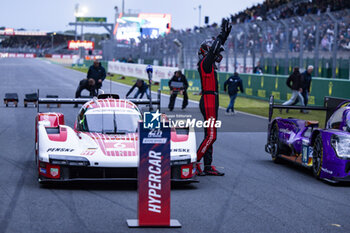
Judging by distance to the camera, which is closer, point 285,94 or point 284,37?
point 285,94

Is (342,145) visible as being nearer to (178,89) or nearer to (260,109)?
(178,89)

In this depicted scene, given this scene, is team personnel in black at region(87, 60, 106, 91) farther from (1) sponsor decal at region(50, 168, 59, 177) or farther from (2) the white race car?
(1) sponsor decal at region(50, 168, 59, 177)

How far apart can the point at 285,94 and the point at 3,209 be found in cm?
1985

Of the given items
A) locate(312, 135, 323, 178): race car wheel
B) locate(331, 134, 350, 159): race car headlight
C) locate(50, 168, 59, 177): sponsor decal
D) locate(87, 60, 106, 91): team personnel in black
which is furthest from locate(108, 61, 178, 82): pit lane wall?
locate(50, 168, 59, 177): sponsor decal

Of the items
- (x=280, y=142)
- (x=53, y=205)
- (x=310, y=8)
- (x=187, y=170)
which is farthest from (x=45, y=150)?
(x=310, y=8)

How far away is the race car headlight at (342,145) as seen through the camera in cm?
867

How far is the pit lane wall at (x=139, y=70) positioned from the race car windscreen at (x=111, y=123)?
91.2ft

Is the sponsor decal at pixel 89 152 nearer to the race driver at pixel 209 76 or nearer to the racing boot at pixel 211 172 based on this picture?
the race driver at pixel 209 76

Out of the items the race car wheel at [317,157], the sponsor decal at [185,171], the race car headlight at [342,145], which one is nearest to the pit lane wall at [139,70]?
the race car wheel at [317,157]

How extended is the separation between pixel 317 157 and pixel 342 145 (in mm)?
724

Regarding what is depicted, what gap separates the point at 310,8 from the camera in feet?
108

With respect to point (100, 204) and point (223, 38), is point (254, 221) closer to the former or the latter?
point (100, 204)

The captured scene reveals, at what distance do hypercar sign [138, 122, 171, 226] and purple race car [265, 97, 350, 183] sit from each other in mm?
3469

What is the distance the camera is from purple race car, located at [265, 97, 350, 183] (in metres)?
8.74
